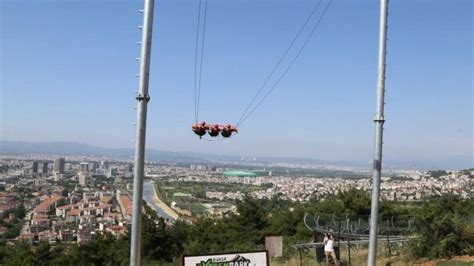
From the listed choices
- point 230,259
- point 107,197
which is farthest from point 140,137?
point 107,197

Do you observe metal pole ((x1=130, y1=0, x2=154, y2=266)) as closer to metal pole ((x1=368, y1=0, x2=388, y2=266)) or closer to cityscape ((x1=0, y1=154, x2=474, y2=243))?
metal pole ((x1=368, y1=0, x2=388, y2=266))

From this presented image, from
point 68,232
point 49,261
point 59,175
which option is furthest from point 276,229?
point 59,175

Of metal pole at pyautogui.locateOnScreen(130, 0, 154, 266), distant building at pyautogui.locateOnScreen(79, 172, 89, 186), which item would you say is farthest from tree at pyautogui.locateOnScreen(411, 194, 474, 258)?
distant building at pyautogui.locateOnScreen(79, 172, 89, 186)

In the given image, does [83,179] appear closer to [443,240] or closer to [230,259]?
[443,240]

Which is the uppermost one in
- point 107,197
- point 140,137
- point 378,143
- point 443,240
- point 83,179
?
point 378,143

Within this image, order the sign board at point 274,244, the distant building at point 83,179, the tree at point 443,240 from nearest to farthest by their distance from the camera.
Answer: the sign board at point 274,244
the tree at point 443,240
the distant building at point 83,179

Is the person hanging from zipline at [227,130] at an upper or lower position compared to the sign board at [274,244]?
upper

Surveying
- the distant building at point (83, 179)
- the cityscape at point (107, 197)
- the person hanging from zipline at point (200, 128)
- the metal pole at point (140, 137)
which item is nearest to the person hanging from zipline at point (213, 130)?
the person hanging from zipline at point (200, 128)

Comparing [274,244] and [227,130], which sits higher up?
[227,130]

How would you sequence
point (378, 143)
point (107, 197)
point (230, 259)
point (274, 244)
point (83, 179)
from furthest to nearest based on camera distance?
point (83, 179) < point (107, 197) < point (274, 244) < point (230, 259) < point (378, 143)

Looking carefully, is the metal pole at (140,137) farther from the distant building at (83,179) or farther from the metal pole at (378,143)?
the distant building at (83,179)
